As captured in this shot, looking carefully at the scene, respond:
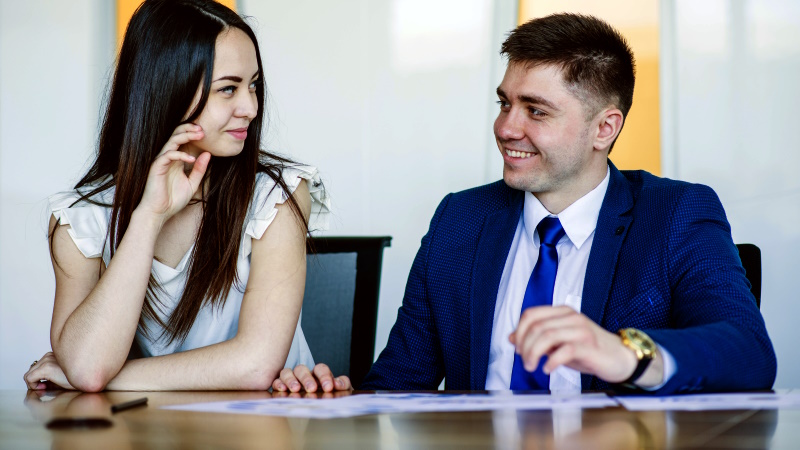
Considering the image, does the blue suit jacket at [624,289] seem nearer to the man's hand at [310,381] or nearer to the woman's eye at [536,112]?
the woman's eye at [536,112]

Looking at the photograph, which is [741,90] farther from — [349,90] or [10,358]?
[10,358]

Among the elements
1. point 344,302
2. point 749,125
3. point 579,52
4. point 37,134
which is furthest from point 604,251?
point 37,134

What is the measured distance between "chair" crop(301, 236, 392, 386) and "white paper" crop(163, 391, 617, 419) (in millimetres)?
821

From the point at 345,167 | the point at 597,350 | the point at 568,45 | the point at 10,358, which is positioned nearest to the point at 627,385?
the point at 597,350

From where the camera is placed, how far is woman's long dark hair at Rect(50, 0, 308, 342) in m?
1.80

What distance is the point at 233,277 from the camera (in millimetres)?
1814

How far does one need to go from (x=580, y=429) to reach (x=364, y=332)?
1.24 meters

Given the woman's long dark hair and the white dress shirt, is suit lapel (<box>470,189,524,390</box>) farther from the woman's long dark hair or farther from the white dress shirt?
the woman's long dark hair

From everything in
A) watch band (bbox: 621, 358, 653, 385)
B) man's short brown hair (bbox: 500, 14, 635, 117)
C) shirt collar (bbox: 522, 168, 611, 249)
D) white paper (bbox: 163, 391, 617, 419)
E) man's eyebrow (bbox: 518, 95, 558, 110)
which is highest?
man's short brown hair (bbox: 500, 14, 635, 117)

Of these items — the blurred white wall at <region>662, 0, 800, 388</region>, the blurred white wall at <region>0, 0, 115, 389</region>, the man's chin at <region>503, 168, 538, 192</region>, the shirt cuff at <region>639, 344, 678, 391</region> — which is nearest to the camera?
the shirt cuff at <region>639, 344, 678, 391</region>

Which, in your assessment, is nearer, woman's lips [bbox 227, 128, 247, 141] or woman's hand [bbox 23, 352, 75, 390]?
woman's hand [bbox 23, 352, 75, 390]

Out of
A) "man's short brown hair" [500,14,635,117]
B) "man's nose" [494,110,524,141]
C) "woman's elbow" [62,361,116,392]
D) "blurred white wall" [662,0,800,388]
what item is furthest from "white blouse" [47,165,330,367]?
"blurred white wall" [662,0,800,388]

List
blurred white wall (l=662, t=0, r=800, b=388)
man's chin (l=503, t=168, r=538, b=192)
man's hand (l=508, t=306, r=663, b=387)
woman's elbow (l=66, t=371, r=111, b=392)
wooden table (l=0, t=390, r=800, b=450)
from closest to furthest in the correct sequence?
wooden table (l=0, t=390, r=800, b=450), man's hand (l=508, t=306, r=663, b=387), woman's elbow (l=66, t=371, r=111, b=392), man's chin (l=503, t=168, r=538, b=192), blurred white wall (l=662, t=0, r=800, b=388)

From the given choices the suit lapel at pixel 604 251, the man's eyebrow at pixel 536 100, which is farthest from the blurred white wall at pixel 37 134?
the suit lapel at pixel 604 251
